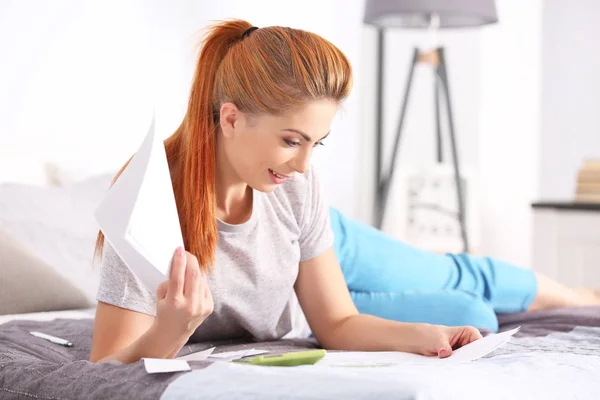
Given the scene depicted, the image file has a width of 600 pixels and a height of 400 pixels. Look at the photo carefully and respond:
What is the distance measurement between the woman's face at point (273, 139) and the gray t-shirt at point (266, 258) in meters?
0.13

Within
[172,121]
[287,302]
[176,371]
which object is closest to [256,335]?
[287,302]

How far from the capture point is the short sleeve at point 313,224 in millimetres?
1634

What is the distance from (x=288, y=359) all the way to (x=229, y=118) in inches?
16.5

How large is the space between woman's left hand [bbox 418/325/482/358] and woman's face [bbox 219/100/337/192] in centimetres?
31

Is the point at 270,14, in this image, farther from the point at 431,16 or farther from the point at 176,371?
the point at 176,371

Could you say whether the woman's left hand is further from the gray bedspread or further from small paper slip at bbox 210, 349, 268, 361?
small paper slip at bbox 210, 349, 268, 361

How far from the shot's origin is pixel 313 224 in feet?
5.44

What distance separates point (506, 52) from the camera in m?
4.51

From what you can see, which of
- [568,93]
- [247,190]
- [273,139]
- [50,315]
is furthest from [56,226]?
[568,93]

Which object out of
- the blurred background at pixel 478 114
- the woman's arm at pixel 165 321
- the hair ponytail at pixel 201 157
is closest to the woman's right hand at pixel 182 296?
the woman's arm at pixel 165 321

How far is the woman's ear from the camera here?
55.0 inches

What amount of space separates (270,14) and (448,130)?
46.8 inches

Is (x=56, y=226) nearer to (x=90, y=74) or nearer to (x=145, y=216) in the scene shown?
(x=90, y=74)

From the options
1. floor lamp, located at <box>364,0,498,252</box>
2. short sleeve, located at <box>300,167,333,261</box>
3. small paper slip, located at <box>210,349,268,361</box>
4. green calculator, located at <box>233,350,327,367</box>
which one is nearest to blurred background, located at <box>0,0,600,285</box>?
floor lamp, located at <box>364,0,498,252</box>
